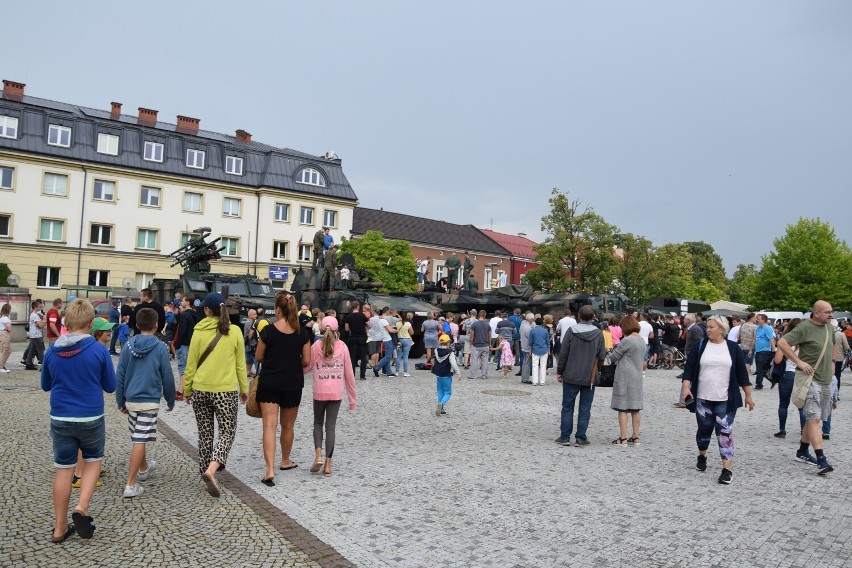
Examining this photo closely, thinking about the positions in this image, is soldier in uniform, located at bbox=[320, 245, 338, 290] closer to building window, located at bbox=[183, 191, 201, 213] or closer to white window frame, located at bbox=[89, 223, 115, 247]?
white window frame, located at bbox=[89, 223, 115, 247]

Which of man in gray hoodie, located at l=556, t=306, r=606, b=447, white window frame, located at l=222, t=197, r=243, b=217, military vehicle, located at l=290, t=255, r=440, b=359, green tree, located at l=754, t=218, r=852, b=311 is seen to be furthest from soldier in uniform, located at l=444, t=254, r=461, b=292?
green tree, located at l=754, t=218, r=852, b=311

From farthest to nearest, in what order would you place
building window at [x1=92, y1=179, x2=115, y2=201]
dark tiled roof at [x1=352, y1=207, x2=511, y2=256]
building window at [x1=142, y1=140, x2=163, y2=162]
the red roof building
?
the red roof building
dark tiled roof at [x1=352, y1=207, x2=511, y2=256]
building window at [x1=142, y1=140, x2=163, y2=162]
building window at [x1=92, y1=179, x2=115, y2=201]

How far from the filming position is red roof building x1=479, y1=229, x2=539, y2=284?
7662 cm

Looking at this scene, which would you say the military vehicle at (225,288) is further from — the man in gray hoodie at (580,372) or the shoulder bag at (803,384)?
the shoulder bag at (803,384)

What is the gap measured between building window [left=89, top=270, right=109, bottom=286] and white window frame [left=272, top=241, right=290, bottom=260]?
12.3 metres

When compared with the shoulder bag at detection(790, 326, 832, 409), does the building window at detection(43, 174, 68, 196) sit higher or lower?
higher

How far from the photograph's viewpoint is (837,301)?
2031 inches

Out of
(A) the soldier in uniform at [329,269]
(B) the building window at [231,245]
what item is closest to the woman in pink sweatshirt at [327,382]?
(A) the soldier in uniform at [329,269]

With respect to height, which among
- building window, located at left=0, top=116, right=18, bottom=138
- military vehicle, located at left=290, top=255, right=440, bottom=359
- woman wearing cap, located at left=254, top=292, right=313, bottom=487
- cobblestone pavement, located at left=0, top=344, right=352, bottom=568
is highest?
building window, located at left=0, top=116, right=18, bottom=138

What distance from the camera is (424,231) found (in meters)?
70.1

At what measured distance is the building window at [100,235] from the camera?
46156 mm

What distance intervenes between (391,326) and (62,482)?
43.7ft

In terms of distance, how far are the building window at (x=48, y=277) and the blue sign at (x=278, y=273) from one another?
14.6 meters

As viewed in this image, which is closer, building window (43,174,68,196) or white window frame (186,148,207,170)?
building window (43,174,68,196)
